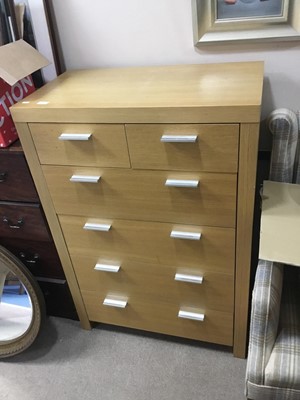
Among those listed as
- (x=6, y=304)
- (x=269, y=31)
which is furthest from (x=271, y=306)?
(x=6, y=304)

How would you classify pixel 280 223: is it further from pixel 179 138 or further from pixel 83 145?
pixel 83 145

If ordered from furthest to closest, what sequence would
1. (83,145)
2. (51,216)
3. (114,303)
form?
(114,303), (51,216), (83,145)

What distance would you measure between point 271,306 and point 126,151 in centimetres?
57

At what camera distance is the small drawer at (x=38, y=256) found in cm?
145

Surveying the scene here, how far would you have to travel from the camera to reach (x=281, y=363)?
40.0 inches

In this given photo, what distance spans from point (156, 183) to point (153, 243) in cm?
24

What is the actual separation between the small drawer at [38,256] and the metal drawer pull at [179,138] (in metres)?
0.68

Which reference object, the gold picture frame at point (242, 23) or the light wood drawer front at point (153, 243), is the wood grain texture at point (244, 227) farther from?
the gold picture frame at point (242, 23)

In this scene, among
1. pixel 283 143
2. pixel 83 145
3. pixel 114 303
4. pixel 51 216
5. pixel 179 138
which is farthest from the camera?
pixel 114 303

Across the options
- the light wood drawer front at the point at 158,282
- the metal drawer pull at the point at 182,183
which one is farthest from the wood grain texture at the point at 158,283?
the metal drawer pull at the point at 182,183

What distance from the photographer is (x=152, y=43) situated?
1274mm

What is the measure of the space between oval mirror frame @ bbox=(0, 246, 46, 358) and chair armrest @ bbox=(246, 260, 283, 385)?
852 millimetres

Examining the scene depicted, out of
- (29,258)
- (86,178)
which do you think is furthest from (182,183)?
(29,258)

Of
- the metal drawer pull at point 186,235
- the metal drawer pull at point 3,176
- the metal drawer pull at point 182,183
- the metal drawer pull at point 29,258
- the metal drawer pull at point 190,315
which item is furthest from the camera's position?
the metal drawer pull at point 29,258
